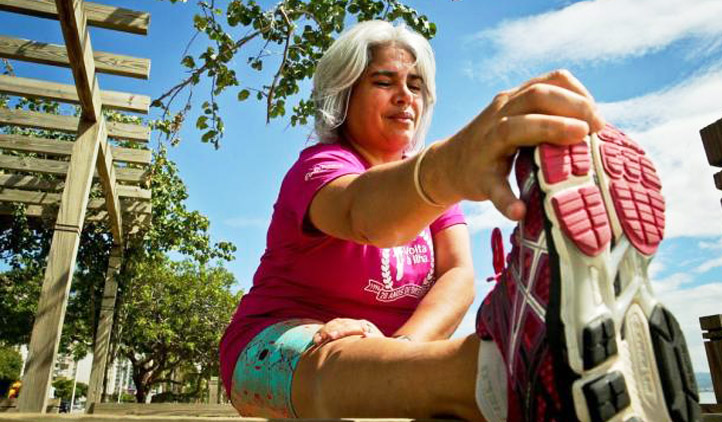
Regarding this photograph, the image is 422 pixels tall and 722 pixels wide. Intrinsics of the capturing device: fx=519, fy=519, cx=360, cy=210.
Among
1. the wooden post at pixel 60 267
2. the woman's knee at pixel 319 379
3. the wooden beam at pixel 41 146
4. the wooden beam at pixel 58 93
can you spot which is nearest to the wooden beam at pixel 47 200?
the wooden beam at pixel 41 146

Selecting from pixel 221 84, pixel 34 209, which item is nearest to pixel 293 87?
pixel 221 84

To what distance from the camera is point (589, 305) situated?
28.1 inches

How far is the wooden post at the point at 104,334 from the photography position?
8.01 meters

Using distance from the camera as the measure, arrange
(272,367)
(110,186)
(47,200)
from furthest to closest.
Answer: (47,200), (110,186), (272,367)

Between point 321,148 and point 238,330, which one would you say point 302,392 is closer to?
point 238,330

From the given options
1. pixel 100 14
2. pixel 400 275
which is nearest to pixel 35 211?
pixel 100 14

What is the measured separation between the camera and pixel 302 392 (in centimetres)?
118

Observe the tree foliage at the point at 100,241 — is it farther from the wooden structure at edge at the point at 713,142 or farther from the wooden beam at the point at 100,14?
the wooden structure at edge at the point at 713,142

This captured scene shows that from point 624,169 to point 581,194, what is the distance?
12 cm

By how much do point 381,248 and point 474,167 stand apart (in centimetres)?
61

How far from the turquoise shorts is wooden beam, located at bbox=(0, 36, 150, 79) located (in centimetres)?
414

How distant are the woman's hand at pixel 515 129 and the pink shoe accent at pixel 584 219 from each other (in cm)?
7

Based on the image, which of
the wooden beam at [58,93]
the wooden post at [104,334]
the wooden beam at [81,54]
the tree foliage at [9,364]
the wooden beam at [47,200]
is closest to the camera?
the wooden beam at [81,54]

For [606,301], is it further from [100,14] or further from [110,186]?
[110,186]
